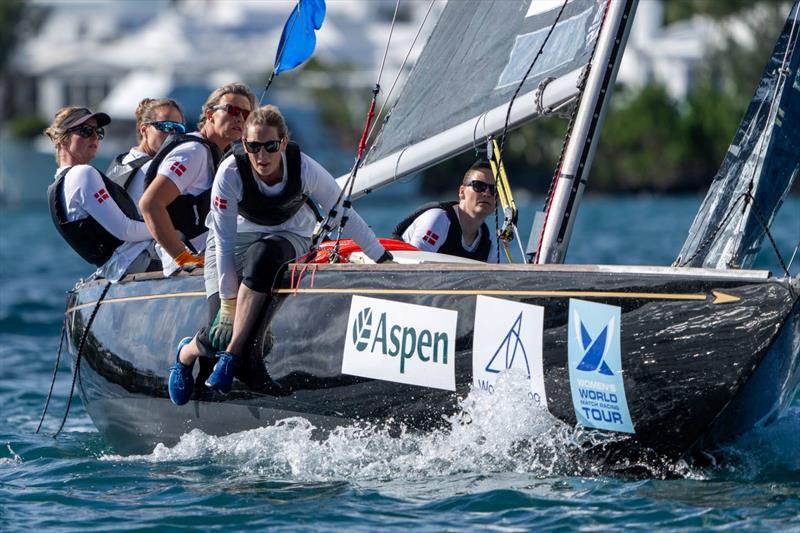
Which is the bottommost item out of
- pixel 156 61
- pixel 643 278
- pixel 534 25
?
pixel 643 278

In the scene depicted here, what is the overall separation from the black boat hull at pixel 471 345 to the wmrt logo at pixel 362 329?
0.06 meters

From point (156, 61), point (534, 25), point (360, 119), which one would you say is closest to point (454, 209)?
point (534, 25)

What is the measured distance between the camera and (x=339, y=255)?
6.43 meters

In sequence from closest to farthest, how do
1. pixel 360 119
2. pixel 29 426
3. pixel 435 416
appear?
pixel 435 416 → pixel 29 426 → pixel 360 119

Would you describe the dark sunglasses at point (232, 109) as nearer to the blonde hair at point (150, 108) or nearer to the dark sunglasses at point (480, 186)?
the blonde hair at point (150, 108)

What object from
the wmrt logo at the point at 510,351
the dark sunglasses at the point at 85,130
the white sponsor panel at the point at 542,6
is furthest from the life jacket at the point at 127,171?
the wmrt logo at the point at 510,351

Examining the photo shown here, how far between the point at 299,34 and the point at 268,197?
56.4 inches

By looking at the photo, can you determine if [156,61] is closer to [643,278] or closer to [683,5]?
[683,5]

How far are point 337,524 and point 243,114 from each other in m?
2.47

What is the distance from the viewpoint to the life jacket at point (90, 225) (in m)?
7.26

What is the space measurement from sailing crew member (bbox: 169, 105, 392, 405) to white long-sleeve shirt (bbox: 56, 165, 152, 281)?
98 cm

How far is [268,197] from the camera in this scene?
244 inches

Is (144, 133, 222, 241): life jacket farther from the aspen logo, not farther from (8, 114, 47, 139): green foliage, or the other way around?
(8, 114, 47, 139): green foliage

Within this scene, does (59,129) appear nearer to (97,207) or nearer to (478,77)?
(97,207)
